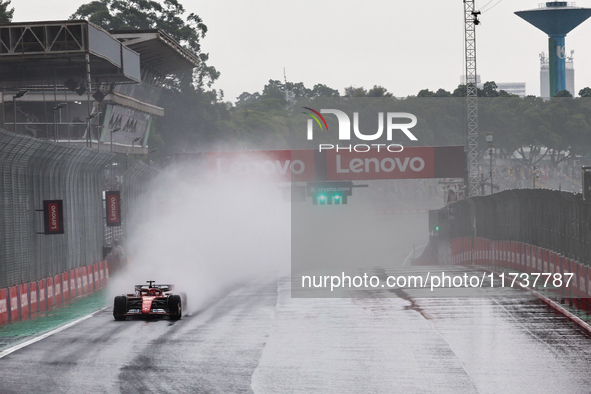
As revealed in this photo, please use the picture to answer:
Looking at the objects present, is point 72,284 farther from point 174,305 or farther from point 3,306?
point 174,305

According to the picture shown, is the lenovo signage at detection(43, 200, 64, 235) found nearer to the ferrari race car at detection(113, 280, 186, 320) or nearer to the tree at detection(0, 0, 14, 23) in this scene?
the ferrari race car at detection(113, 280, 186, 320)

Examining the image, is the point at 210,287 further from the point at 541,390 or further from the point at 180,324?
the point at 541,390

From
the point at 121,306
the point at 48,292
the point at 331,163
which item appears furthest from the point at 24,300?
the point at 331,163

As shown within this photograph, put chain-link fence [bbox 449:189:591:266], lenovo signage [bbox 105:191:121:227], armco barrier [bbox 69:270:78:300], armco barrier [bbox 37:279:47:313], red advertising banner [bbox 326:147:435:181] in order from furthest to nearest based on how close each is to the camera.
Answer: red advertising banner [bbox 326:147:435:181] → lenovo signage [bbox 105:191:121:227] → armco barrier [bbox 69:270:78:300] → armco barrier [bbox 37:279:47:313] → chain-link fence [bbox 449:189:591:266]

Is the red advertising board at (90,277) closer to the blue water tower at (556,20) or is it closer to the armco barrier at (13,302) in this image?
the armco barrier at (13,302)

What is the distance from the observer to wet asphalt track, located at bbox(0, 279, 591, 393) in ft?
43.3

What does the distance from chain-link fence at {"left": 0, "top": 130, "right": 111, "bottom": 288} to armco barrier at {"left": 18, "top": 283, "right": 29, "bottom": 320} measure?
1.44ft

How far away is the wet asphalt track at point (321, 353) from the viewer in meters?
13.2

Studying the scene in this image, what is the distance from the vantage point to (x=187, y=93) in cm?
10581

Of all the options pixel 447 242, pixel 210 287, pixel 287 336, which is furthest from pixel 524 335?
pixel 447 242

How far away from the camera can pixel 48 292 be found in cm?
2458

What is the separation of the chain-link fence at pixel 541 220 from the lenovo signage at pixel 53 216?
13.7 m

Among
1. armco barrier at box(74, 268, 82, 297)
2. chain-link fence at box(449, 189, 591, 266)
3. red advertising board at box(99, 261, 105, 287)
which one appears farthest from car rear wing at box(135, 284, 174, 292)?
red advertising board at box(99, 261, 105, 287)

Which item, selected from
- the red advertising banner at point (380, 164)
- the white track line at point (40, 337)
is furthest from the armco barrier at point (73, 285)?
the red advertising banner at point (380, 164)
